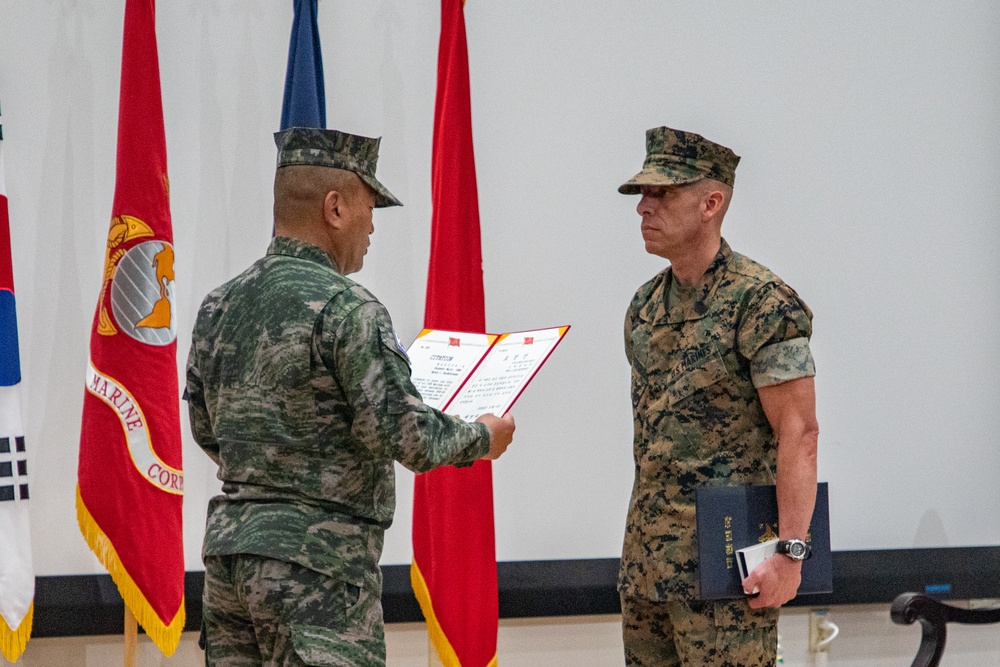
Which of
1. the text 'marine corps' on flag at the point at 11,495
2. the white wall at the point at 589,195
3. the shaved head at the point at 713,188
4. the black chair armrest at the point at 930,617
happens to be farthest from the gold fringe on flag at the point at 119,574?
the black chair armrest at the point at 930,617

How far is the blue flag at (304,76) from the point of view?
2.85 m

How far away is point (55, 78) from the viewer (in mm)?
3090

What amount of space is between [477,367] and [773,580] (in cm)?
69

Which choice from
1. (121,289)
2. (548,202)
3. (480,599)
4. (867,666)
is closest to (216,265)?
(121,289)

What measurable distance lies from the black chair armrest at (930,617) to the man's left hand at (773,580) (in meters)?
0.22

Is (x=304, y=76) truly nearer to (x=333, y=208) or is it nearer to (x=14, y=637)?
(x=333, y=208)

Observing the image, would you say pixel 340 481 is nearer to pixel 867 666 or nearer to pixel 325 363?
pixel 325 363

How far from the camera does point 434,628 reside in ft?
9.70

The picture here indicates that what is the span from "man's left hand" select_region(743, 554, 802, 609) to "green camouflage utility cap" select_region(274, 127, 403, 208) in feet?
3.11

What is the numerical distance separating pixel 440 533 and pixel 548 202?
3.48 feet

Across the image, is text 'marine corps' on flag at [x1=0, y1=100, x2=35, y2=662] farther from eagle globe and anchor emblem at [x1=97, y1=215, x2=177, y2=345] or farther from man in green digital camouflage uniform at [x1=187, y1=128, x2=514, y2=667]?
man in green digital camouflage uniform at [x1=187, y1=128, x2=514, y2=667]

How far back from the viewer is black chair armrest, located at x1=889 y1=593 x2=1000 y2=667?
1.76 m

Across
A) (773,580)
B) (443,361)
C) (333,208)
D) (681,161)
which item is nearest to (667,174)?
(681,161)

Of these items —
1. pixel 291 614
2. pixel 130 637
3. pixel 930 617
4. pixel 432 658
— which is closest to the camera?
pixel 291 614
